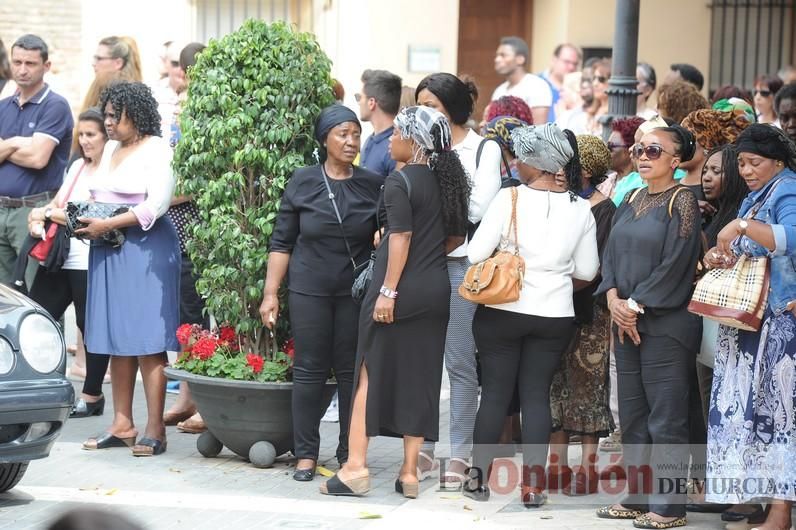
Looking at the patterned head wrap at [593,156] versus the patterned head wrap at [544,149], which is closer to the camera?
the patterned head wrap at [544,149]

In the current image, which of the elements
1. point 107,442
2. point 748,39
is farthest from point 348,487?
point 748,39

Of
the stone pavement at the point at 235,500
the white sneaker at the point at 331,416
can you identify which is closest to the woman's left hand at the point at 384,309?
the stone pavement at the point at 235,500

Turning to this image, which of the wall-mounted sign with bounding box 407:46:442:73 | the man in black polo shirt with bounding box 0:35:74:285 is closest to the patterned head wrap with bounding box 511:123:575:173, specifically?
the man in black polo shirt with bounding box 0:35:74:285

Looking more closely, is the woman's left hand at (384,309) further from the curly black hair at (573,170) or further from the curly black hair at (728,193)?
the curly black hair at (728,193)

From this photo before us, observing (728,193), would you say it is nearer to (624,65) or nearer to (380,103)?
(624,65)

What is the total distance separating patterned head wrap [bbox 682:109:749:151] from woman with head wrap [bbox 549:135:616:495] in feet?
1.93

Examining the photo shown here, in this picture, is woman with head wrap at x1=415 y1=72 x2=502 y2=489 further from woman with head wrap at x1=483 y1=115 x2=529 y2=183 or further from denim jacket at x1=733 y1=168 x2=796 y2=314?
denim jacket at x1=733 y1=168 x2=796 y2=314

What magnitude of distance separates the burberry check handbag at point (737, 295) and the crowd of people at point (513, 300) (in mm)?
69

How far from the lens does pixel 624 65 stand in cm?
901

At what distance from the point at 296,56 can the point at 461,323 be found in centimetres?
175

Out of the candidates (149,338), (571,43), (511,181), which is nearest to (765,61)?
(571,43)

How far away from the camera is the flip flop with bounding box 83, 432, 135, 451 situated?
25.7ft

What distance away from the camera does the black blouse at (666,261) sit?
21.2ft

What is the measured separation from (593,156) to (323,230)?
4.99 feet
